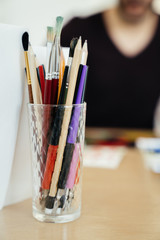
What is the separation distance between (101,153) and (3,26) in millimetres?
490

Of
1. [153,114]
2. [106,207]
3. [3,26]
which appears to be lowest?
[153,114]

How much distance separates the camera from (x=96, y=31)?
1702 mm

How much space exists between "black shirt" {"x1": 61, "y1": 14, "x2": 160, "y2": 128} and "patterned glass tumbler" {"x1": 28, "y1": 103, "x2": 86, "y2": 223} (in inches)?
51.6

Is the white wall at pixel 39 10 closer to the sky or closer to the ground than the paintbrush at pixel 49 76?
closer to the sky

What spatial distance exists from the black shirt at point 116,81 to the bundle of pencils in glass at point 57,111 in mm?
1316

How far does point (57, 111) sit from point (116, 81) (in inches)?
54.0

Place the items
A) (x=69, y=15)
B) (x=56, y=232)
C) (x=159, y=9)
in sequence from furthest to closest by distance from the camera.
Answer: (x=69, y=15) < (x=159, y=9) < (x=56, y=232)

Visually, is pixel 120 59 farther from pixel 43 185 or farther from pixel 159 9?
pixel 43 185

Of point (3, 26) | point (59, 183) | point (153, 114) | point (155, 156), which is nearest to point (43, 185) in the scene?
point (59, 183)

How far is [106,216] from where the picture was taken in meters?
0.39

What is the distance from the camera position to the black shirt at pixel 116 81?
5.45ft

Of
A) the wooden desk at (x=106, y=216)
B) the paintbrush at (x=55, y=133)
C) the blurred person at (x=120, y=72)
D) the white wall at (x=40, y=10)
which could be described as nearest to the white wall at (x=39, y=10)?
the white wall at (x=40, y=10)

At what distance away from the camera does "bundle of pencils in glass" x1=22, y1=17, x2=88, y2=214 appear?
1.13 feet

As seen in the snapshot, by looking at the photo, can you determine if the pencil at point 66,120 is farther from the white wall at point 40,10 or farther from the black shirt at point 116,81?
the white wall at point 40,10
